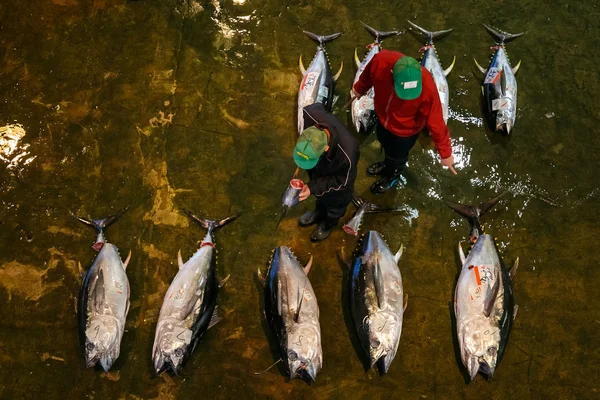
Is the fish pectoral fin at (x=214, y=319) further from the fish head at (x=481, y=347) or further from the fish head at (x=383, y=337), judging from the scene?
the fish head at (x=481, y=347)

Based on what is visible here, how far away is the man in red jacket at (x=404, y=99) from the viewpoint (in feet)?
10.1

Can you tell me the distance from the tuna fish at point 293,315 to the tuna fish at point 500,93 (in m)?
2.48

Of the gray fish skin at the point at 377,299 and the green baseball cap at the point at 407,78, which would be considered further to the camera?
the gray fish skin at the point at 377,299

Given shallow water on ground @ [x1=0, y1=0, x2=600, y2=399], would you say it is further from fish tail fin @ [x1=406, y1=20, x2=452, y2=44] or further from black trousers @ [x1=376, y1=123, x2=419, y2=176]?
black trousers @ [x1=376, y1=123, x2=419, y2=176]

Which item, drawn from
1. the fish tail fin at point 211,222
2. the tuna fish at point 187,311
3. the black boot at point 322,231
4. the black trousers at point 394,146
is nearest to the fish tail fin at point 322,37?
the black trousers at point 394,146

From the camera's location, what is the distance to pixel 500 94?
4551mm

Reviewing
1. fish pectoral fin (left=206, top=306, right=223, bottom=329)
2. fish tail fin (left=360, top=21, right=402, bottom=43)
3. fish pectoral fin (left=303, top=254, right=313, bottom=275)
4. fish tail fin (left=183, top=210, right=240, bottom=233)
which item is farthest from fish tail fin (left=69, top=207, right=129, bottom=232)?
fish tail fin (left=360, top=21, right=402, bottom=43)

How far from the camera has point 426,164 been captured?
450 cm

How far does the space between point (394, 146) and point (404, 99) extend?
70 centimetres

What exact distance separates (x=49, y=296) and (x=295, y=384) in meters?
2.37

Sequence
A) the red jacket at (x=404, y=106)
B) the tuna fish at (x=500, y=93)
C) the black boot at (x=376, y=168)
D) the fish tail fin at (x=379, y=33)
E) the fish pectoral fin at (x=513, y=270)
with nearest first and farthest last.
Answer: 1. the red jacket at (x=404, y=106)
2. the fish pectoral fin at (x=513, y=270)
3. the black boot at (x=376, y=168)
4. the tuna fish at (x=500, y=93)
5. the fish tail fin at (x=379, y=33)

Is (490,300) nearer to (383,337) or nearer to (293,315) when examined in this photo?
(383,337)

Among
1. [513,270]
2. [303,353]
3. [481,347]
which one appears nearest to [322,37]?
[513,270]

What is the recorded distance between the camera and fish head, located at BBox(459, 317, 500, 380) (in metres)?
3.73
